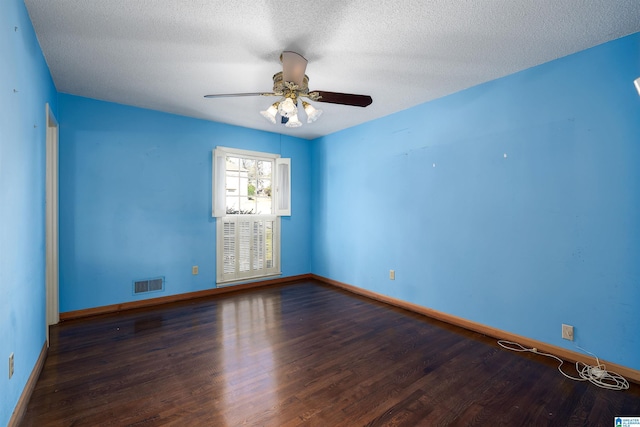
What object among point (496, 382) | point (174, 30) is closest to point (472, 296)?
point (496, 382)

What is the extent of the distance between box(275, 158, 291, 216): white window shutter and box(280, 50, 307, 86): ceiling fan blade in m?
Result: 2.67

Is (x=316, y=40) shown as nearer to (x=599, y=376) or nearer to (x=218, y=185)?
(x=218, y=185)

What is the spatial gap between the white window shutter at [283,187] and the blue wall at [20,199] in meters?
2.92

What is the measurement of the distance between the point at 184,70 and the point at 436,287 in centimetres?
343

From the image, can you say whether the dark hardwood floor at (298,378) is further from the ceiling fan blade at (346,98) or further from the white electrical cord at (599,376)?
the ceiling fan blade at (346,98)

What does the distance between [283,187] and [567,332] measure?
391cm

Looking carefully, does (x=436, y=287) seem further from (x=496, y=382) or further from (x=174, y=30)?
(x=174, y=30)

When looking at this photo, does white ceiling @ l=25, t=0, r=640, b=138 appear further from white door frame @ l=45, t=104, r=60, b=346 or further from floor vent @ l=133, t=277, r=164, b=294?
floor vent @ l=133, t=277, r=164, b=294

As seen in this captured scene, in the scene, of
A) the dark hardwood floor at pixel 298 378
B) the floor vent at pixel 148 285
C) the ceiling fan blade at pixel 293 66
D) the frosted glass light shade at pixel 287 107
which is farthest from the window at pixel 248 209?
the ceiling fan blade at pixel 293 66

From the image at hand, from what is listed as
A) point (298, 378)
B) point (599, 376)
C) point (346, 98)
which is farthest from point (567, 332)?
point (346, 98)

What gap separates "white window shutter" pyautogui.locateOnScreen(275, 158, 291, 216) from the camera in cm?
488

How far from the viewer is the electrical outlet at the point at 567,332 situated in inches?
93.9

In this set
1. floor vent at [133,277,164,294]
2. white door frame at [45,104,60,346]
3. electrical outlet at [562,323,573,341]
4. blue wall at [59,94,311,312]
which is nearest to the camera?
electrical outlet at [562,323,573,341]

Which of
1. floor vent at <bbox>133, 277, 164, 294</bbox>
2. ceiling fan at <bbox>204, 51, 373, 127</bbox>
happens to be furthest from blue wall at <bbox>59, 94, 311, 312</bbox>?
ceiling fan at <bbox>204, 51, 373, 127</bbox>
